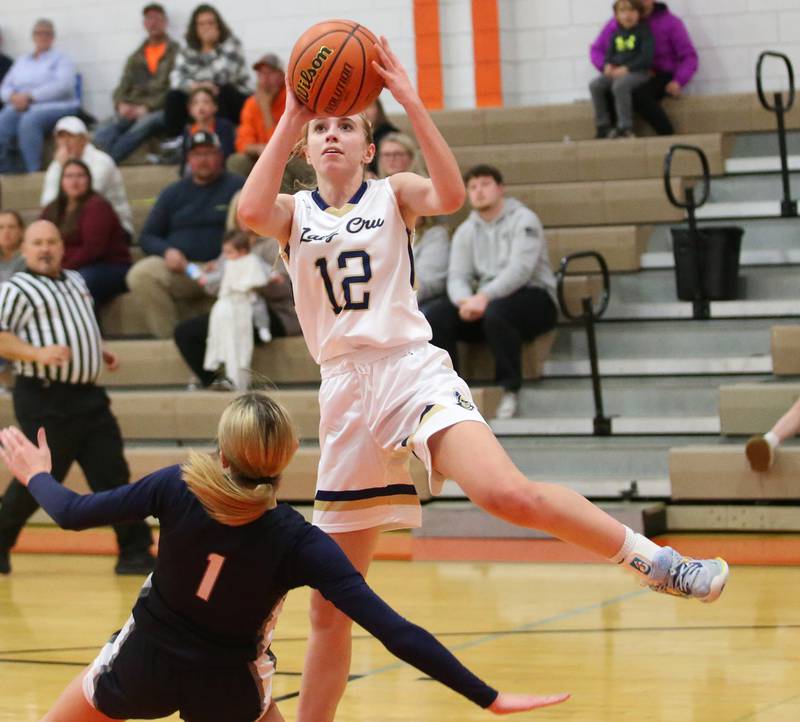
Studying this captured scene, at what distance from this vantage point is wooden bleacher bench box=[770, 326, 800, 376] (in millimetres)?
8070

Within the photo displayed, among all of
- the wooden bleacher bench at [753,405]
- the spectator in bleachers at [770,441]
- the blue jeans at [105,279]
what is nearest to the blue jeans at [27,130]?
the blue jeans at [105,279]

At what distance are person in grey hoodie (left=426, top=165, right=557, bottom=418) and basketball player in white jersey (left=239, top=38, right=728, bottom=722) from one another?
14.1 feet

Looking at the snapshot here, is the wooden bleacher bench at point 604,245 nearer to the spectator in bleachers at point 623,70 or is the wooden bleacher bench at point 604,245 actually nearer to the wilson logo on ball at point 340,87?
the spectator in bleachers at point 623,70

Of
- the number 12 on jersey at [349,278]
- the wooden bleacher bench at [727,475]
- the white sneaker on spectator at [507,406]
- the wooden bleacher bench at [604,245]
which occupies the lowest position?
the wooden bleacher bench at [727,475]

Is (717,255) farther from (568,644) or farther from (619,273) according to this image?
(568,644)

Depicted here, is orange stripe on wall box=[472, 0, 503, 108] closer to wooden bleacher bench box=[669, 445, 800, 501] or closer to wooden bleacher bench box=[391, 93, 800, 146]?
wooden bleacher bench box=[391, 93, 800, 146]

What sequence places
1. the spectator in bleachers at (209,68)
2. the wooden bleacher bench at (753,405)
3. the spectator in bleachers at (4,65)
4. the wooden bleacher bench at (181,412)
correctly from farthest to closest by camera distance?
the spectator in bleachers at (4,65) < the spectator in bleachers at (209,68) < the wooden bleacher bench at (181,412) < the wooden bleacher bench at (753,405)

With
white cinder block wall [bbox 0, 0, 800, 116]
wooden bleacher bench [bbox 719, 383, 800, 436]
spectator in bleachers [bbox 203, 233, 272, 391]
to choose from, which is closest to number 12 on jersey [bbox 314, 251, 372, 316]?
wooden bleacher bench [bbox 719, 383, 800, 436]

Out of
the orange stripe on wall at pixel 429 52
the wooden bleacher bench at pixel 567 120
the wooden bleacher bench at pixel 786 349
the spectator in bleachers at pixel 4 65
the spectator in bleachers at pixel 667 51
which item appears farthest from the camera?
the spectator in bleachers at pixel 4 65

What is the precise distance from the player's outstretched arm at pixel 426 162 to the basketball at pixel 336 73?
0.14ft

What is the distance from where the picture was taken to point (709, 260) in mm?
8977

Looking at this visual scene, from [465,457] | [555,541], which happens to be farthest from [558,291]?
[465,457]

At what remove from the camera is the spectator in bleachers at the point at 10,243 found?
9.76 metres

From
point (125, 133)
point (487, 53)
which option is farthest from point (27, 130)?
point (487, 53)
